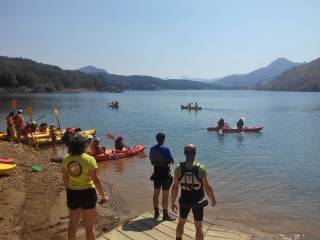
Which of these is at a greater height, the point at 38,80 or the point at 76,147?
the point at 38,80

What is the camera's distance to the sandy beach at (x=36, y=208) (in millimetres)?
8359

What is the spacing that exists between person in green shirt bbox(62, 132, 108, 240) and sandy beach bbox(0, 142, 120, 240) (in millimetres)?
2261

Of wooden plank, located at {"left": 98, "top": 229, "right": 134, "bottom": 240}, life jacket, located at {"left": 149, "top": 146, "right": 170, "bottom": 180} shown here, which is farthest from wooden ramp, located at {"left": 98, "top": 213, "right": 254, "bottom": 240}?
life jacket, located at {"left": 149, "top": 146, "right": 170, "bottom": 180}

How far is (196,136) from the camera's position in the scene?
1273 inches

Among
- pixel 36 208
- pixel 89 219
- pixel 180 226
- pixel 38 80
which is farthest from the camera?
pixel 38 80

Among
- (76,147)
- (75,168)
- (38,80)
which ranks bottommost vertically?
(75,168)

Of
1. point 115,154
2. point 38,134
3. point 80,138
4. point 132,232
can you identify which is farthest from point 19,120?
point 80,138

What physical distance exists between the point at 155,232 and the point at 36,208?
11.8 ft

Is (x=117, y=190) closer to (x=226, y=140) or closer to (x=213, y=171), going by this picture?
(x=213, y=171)

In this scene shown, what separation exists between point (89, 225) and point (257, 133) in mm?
30019

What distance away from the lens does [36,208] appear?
980cm

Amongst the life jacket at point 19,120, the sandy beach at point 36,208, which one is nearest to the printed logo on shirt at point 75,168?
the sandy beach at point 36,208

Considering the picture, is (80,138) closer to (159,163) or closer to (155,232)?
(159,163)

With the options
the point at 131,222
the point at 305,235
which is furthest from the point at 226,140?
the point at 131,222
